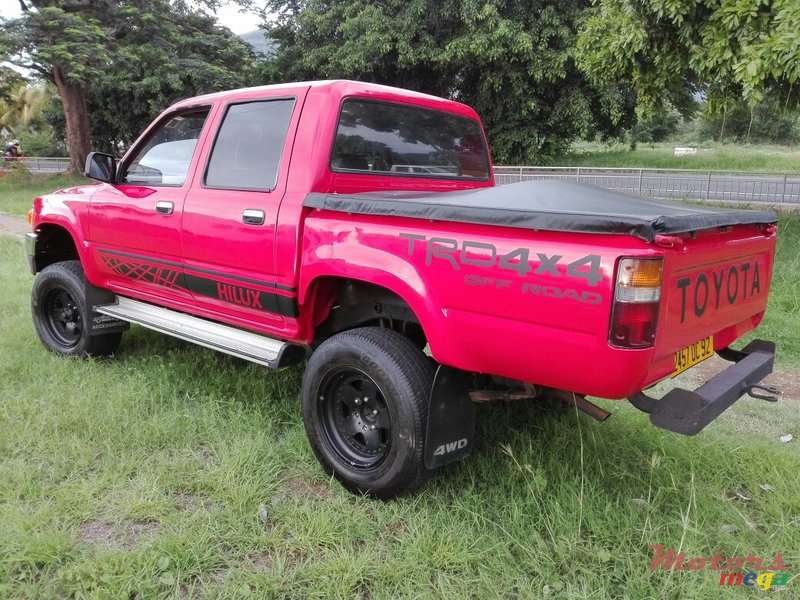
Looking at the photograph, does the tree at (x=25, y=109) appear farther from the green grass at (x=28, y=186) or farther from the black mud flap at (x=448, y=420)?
the black mud flap at (x=448, y=420)

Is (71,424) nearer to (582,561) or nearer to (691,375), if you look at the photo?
(582,561)

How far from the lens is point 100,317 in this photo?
4535 millimetres

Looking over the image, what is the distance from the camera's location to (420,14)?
1942cm

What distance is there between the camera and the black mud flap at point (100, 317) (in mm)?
4500

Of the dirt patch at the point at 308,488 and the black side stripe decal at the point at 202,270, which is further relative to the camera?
the black side stripe decal at the point at 202,270

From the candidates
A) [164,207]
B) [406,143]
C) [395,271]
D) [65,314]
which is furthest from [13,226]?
[395,271]

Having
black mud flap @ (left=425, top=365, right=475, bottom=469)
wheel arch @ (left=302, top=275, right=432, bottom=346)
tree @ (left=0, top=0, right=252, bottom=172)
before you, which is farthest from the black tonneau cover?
tree @ (left=0, top=0, right=252, bottom=172)

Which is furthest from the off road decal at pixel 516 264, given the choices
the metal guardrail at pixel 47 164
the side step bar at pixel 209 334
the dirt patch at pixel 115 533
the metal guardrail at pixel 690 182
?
the metal guardrail at pixel 47 164

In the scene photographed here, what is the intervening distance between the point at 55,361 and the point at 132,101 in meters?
23.4

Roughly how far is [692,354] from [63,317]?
14.6 ft

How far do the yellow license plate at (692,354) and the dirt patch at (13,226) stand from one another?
11.3 meters

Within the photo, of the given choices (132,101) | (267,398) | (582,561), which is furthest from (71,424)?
(132,101)

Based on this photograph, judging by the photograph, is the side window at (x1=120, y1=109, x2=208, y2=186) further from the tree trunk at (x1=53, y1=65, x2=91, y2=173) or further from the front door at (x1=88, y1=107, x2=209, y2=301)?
the tree trunk at (x1=53, y1=65, x2=91, y2=173)

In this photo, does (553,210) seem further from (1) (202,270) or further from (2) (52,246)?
(2) (52,246)
